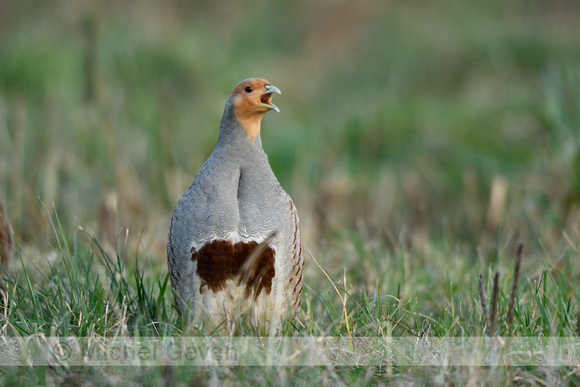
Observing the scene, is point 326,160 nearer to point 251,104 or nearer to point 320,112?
point 320,112

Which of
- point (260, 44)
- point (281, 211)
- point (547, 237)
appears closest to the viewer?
point (281, 211)

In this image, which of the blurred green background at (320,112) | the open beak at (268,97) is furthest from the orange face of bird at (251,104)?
the blurred green background at (320,112)

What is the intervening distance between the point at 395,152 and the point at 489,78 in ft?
7.66

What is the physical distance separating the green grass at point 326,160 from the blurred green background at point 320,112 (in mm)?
30

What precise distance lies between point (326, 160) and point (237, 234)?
385cm

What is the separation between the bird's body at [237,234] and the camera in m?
2.62

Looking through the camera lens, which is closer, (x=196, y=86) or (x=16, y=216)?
(x=16, y=216)

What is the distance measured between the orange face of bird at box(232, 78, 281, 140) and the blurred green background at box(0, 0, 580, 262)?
602 millimetres

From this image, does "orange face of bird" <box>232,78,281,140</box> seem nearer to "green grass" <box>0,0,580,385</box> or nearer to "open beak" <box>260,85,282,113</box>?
"open beak" <box>260,85,282,113</box>

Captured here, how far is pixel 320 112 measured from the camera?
9.05 m

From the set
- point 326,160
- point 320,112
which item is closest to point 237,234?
point 326,160

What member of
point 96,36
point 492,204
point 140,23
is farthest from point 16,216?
point 140,23

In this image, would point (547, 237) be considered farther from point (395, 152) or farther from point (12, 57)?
point (12, 57)

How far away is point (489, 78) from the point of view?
357 inches
